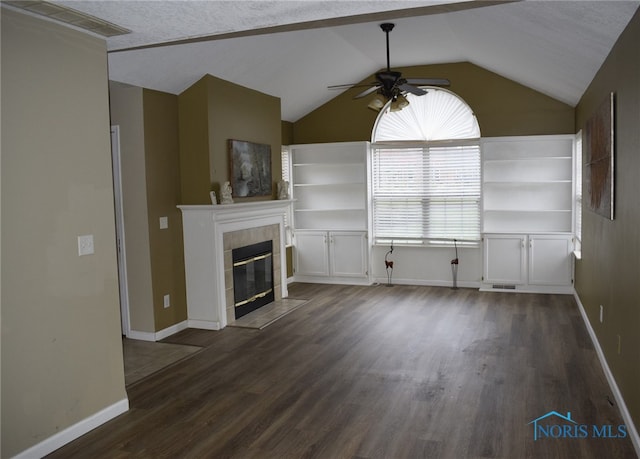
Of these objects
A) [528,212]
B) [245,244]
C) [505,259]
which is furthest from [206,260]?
[528,212]

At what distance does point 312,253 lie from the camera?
27.2 ft

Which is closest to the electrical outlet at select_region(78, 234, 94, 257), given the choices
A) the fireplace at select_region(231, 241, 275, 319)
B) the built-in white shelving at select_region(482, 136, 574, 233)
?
the fireplace at select_region(231, 241, 275, 319)

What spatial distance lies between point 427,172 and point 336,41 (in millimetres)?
2485

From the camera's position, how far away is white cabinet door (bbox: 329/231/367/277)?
8.04 meters

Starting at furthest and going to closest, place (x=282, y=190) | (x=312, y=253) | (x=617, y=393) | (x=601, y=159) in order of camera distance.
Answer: (x=312, y=253) → (x=282, y=190) → (x=601, y=159) → (x=617, y=393)

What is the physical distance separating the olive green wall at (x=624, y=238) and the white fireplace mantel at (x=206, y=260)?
360cm

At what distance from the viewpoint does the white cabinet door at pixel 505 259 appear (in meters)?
7.30

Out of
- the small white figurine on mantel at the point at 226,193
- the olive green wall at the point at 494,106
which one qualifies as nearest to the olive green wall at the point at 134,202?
the small white figurine on mantel at the point at 226,193

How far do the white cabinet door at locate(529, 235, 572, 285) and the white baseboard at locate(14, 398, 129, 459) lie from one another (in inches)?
217

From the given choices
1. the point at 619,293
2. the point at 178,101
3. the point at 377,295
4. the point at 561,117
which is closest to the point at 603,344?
the point at 619,293

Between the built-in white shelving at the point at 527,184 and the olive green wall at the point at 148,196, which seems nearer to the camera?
the olive green wall at the point at 148,196

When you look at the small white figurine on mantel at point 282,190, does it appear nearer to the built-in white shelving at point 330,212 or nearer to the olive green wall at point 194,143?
the built-in white shelving at point 330,212

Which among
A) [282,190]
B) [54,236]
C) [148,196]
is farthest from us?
[282,190]

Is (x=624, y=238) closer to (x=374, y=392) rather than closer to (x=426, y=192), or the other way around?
(x=374, y=392)
